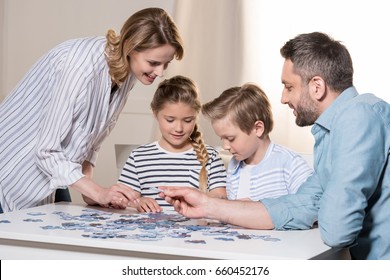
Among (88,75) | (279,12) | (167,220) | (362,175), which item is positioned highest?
(279,12)

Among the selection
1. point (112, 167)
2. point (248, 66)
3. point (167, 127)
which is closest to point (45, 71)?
point (167, 127)

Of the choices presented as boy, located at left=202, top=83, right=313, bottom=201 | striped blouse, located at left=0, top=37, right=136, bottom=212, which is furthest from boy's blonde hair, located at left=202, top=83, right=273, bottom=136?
striped blouse, located at left=0, top=37, right=136, bottom=212

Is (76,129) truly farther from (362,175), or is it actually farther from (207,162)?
(362,175)

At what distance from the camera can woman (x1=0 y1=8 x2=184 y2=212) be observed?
2787 mm

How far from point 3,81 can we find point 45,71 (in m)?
3.05

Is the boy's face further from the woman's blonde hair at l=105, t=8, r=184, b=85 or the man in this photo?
the man

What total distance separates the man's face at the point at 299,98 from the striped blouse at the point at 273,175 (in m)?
0.57

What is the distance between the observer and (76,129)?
9.36ft

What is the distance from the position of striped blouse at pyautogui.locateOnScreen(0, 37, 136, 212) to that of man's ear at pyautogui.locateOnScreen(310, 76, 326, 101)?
2.96 ft

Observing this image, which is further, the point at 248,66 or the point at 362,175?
the point at 248,66

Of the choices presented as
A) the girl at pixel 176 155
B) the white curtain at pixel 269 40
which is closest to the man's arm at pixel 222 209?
the girl at pixel 176 155

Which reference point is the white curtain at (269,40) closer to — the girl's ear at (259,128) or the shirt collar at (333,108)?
the girl's ear at (259,128)

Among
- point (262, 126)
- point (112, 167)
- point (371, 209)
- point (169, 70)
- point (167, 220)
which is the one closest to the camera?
point (371, 209)

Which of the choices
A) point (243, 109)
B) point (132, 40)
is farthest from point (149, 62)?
point (243, 109)
